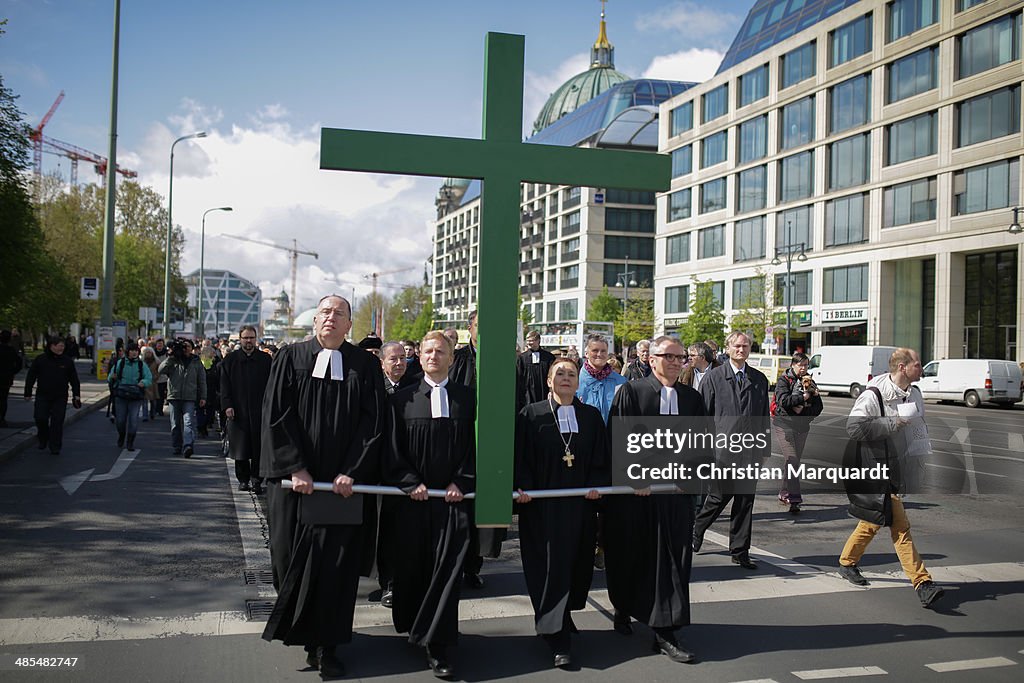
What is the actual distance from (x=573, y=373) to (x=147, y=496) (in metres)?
6.56

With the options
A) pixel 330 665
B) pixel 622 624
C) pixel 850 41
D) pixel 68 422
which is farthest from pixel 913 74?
pixel 330 665

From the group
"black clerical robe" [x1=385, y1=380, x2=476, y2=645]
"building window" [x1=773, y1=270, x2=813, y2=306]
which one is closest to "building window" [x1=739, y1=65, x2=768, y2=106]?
"building window" [x1=773, y1=270, x2=813, y2=306]

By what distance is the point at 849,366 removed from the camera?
36.8 m

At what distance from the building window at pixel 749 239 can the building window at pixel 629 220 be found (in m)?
20.4

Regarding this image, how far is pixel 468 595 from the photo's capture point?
6.21m

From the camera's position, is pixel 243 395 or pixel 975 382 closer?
pixel 243 395

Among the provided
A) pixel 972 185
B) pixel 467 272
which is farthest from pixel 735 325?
pixel 467 272

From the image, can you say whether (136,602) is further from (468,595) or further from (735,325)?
(735,325)

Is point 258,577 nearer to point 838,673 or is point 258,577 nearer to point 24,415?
point 838,673

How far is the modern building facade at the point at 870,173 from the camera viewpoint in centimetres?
3781

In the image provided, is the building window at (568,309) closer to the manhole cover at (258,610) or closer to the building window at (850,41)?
the building window at (850,41)

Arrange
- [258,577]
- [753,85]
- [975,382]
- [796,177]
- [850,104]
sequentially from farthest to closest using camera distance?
[753,85]
[796,177]
[850,104]
[975,382]
[258,577]

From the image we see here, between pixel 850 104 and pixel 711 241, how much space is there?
13.5 meters

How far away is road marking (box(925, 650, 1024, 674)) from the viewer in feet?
16.0
